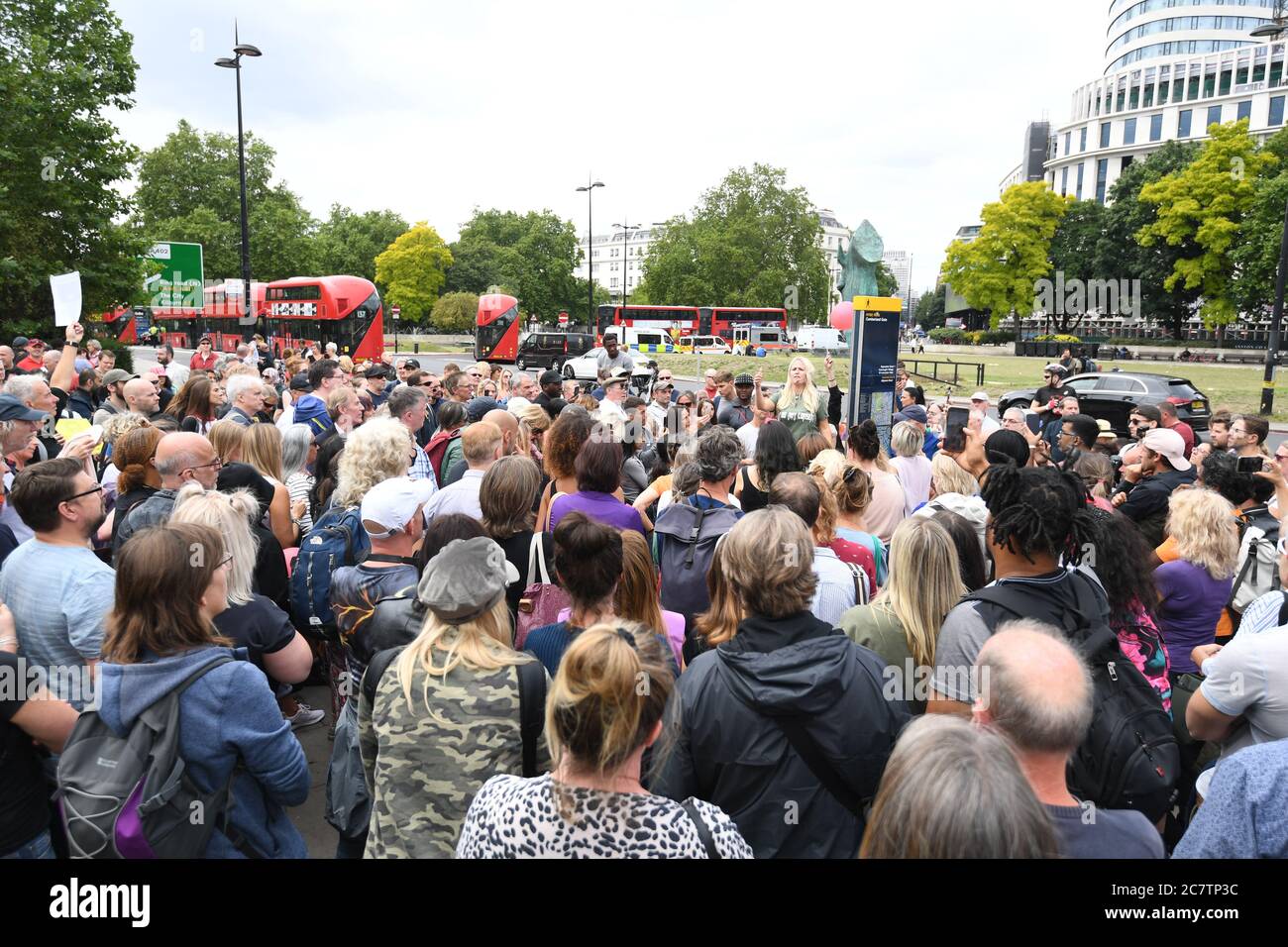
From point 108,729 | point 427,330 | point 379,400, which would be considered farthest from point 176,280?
point 427,330

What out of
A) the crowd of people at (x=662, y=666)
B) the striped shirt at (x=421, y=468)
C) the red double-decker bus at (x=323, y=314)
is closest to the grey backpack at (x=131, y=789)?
the crowd of people at (x=662, y=666)

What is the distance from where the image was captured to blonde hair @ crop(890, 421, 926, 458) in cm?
605

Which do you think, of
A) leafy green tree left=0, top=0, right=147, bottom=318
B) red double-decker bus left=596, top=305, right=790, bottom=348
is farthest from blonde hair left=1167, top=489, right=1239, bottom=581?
red double-decker bus left=596, top=305, right=790, bottom=348

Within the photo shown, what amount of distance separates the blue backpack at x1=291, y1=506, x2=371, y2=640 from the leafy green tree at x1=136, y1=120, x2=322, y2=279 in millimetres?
55938

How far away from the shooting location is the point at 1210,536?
156 inches

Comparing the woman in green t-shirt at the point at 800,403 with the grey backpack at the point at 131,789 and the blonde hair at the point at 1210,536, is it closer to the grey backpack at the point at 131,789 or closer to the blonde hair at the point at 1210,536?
the blonde hair at the point at 1210,536

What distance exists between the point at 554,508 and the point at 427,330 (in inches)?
3060

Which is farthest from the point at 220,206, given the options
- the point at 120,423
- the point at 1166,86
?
the point at 1166,86

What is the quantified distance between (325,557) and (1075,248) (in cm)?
7402

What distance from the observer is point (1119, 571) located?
3.28 meters

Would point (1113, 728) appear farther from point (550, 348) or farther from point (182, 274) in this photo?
point (550, 348)

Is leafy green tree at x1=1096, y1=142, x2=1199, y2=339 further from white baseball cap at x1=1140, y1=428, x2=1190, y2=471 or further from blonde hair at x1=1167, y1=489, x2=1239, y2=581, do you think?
blonde hair at x1=1167, y1=489, x2=1239, y2=581
